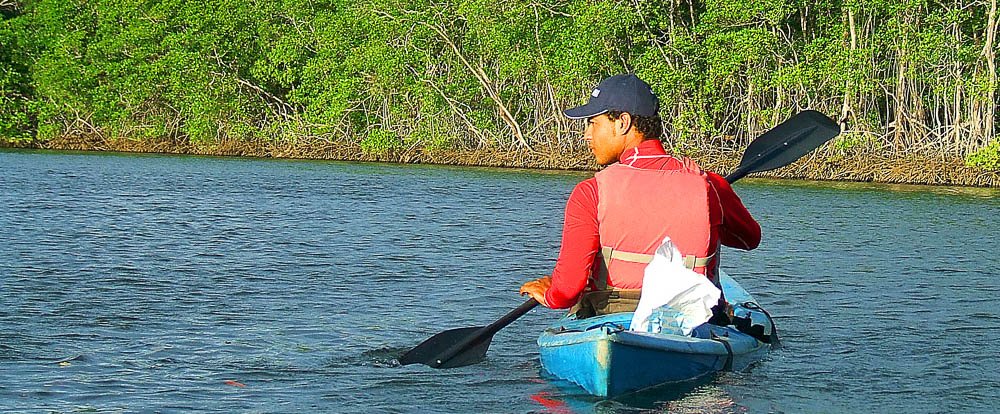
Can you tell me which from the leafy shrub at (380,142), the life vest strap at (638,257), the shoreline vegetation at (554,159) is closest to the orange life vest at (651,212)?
the life vest strap at (638,257)

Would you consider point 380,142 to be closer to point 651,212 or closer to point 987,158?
point 987,158

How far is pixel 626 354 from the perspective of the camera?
6.23m

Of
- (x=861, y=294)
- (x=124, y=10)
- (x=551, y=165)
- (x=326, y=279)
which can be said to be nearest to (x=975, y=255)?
(x=861, y=294)

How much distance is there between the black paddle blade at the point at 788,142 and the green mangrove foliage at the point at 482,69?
679 inches

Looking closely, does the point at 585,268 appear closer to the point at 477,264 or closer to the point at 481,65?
the point at 477,264

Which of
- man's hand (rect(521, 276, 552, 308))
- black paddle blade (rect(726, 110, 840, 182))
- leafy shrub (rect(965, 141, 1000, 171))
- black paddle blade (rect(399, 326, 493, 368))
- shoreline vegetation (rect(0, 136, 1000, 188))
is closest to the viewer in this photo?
man's hand (rect(521, 276, 552, 308))

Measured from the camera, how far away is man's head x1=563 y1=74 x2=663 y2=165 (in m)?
5.95

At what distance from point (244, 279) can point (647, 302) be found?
19.9ft

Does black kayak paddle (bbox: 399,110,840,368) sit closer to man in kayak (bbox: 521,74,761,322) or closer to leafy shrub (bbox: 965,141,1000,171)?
man in kayak (bbox: 521,74,761,322)

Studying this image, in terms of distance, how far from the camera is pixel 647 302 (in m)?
6.06

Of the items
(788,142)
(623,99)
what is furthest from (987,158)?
(623,99)

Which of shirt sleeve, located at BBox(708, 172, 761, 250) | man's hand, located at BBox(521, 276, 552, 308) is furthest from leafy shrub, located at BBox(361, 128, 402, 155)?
shirt sleeve, located at BBox(708, 172, 761, 250)

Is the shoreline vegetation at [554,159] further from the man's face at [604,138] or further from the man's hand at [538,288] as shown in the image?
the man's face at [604,138]

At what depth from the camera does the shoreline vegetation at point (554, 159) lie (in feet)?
86.6
